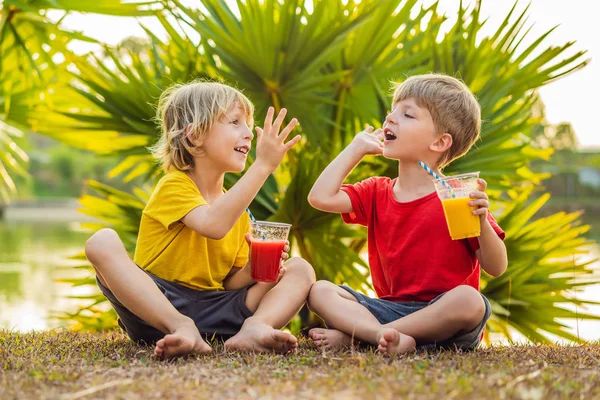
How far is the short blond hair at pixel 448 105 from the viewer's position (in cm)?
216

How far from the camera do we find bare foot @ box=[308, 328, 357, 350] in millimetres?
1985

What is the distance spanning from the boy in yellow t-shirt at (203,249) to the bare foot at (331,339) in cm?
13

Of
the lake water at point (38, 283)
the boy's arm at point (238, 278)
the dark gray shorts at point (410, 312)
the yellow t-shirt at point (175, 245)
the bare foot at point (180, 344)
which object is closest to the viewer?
the bare foot at point (180, 344)

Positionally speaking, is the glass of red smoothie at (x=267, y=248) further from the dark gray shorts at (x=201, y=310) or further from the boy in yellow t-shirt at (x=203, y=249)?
the dark gray shorts at (x=201, y=310)

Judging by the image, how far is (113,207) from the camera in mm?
3691

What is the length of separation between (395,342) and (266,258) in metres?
0.44

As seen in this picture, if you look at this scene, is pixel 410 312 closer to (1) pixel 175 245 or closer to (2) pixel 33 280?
(1) pixel 175 245

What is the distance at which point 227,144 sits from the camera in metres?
2.17

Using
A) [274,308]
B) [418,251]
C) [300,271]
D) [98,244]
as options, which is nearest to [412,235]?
[418,251]

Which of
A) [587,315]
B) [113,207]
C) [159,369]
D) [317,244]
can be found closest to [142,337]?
[159,369]

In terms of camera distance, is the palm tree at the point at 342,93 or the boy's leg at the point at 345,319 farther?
the palm tree at the point at 342,93

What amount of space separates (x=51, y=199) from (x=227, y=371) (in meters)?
28.7

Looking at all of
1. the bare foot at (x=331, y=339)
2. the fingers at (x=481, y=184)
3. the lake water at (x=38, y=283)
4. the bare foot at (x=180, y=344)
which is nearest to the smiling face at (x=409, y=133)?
the fingers at (x=481, y=184)

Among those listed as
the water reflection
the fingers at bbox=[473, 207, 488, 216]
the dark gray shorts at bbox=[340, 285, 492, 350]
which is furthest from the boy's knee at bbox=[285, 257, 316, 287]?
the water reflection
